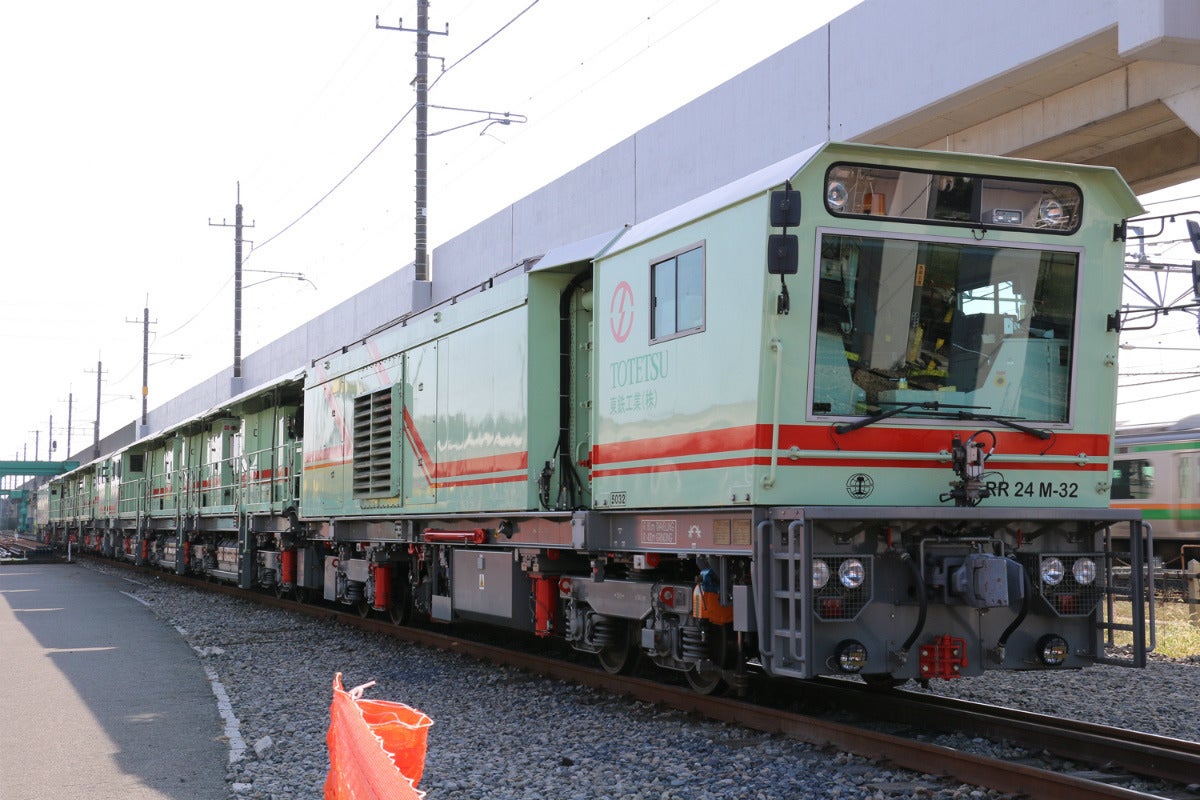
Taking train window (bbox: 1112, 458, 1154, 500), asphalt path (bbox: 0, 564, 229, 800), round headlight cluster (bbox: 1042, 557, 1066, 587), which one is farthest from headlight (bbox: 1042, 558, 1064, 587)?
train window (bbox: 1112, 458, 1154, 500)

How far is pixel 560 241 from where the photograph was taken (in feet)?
74.3

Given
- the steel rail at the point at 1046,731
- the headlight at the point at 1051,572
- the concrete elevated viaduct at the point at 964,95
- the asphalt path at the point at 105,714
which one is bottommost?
the asphalt path at the point at 105,714

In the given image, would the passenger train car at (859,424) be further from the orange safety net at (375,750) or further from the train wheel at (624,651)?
the orange safety net at (375,750)

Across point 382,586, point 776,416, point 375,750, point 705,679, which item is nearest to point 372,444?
point 382,586

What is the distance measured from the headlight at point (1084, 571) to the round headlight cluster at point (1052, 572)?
0.11 metres

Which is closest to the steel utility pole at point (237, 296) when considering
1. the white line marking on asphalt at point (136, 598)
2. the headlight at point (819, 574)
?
the white line marking on asphalt at point (136, 598)

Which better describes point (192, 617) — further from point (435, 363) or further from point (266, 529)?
point (435, 363)

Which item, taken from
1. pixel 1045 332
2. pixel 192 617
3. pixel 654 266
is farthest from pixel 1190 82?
pixel 192 617

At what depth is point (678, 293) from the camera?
789 centimetres

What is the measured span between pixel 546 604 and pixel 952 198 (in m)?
4.62

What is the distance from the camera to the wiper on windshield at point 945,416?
7.04 metres

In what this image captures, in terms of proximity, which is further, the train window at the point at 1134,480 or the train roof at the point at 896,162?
the train window at the point at 1134,480

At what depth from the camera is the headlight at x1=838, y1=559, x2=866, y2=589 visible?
22.1ft

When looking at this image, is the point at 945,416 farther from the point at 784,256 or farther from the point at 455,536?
the point at 455,536
